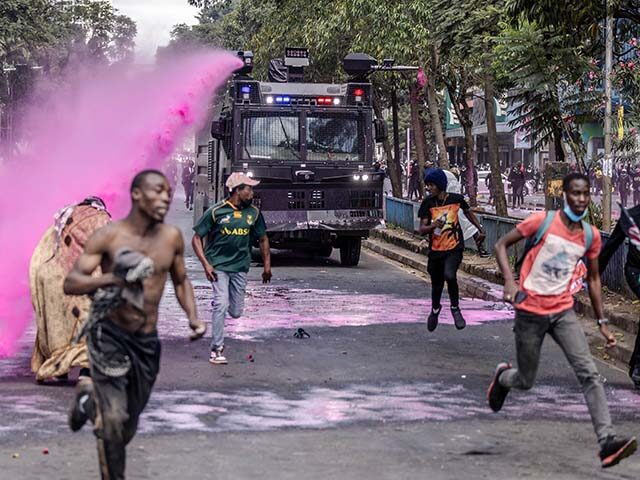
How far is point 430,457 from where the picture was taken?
26.7ft

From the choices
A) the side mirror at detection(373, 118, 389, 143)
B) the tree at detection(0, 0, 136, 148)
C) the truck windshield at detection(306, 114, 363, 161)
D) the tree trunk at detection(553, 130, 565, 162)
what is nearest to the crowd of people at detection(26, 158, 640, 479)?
the tree trunk at detection(553, 130, 565, 162)

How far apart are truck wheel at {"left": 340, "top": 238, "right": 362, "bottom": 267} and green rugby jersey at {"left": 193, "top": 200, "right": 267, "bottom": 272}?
39.4 ft

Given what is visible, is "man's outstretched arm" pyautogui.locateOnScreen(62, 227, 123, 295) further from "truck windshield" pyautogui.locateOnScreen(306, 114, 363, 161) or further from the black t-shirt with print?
"truck windshield" pyautogui.locateOnScreen(306, 114, 363, 161)

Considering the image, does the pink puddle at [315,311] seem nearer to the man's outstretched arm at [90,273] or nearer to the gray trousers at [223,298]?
the gray trousers at [223,298]

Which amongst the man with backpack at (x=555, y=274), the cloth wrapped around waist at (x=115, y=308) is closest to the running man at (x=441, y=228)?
the man with backpack at (x=555, y=274)

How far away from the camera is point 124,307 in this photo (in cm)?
657

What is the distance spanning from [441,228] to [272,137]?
396 inches

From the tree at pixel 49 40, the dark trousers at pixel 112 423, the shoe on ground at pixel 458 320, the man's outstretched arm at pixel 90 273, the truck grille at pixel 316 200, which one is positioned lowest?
the shoe on ground at pixel 458 320

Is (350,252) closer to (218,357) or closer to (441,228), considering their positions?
(441,228)

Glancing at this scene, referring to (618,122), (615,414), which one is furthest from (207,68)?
(615,414)

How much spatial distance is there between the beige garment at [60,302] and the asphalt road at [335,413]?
0.28 meters

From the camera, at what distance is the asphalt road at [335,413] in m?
7.89

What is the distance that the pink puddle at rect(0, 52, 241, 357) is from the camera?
48.4 ft

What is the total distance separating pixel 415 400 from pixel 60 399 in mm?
2774
